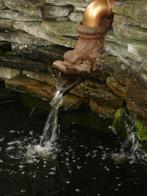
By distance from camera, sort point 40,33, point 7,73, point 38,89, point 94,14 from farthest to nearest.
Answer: point 7,73
point 38,89
point 40,33
point 94,14

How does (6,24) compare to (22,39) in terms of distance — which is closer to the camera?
(6,24)

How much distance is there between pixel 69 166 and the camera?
27.5ft

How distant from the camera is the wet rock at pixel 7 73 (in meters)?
11.5

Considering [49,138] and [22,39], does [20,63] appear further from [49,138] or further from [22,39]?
Result: [49,138]

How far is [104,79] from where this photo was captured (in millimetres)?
9898

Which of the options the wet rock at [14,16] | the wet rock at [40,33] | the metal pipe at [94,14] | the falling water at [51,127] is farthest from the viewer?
the wet rock at [14,16]

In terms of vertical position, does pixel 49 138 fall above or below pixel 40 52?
below

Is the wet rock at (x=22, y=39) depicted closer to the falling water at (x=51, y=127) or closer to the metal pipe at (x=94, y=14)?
the falling water at (x=51, y=127)

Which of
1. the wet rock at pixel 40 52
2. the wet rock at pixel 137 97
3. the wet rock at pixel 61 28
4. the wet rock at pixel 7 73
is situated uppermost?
the wet rock at pixel 61 28

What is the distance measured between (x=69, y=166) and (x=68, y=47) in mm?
2890

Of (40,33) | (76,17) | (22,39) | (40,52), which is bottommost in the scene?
(40,52)

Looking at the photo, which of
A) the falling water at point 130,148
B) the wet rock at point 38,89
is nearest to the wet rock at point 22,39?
the wet rock at point 38,89

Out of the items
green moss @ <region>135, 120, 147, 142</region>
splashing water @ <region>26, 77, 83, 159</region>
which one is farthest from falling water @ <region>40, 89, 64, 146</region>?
green moss @ <region>135, 120, 147, 142</region>

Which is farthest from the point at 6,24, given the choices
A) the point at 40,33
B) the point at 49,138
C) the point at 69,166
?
the point at 69,166
